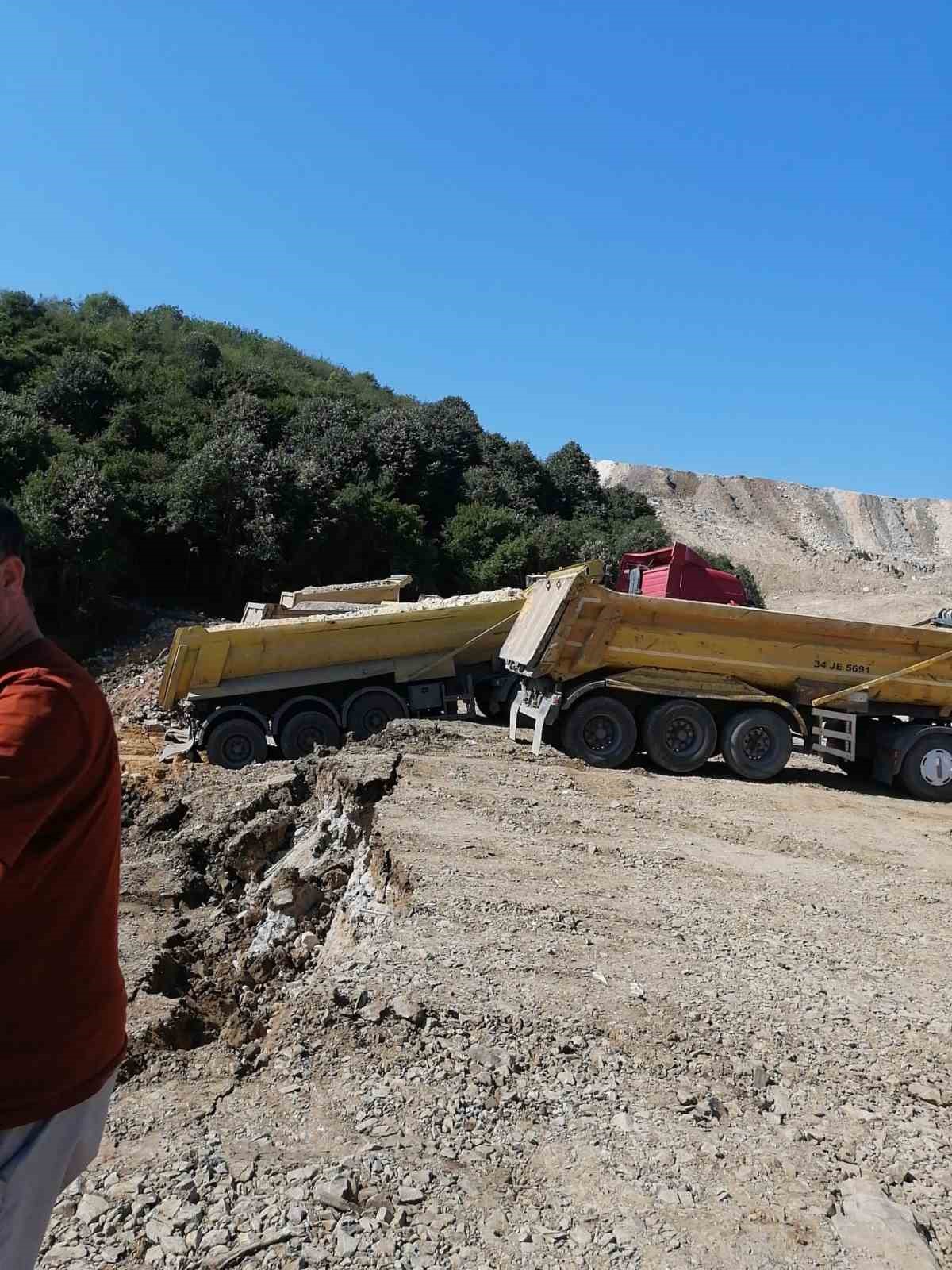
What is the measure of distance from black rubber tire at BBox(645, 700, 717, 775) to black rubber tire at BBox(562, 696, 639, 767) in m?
0.22

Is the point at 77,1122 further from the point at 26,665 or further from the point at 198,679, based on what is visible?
the point at 198,679

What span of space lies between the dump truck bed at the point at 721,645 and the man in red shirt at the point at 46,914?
812 centimetres

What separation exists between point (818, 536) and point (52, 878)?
68831 mm

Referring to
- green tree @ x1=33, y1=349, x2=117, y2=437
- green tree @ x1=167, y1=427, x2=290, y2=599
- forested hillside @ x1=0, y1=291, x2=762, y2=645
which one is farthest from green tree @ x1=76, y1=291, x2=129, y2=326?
green tree @ x1=167, y1=427, x2=290, y2=599

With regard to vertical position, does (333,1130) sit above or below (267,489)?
below

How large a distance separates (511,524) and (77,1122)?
82.3ft

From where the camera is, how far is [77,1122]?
5.80ft

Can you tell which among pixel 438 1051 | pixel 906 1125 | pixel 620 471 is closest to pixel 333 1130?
pixel 438 1051

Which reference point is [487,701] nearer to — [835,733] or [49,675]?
[835,733]

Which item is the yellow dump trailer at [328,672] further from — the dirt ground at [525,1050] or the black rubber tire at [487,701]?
the dirt ground at [525,1050]

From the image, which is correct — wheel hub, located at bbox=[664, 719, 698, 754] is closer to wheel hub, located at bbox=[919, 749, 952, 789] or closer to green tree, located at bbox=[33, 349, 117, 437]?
wheel hub, located at bbox=[919, 749, 952, 789]

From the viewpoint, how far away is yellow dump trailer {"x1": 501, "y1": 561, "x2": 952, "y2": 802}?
9891 mm

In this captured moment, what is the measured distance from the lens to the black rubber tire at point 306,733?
36.8 feet

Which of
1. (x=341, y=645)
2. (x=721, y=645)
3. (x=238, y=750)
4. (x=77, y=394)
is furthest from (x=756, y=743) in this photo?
(x=77, y=394)
